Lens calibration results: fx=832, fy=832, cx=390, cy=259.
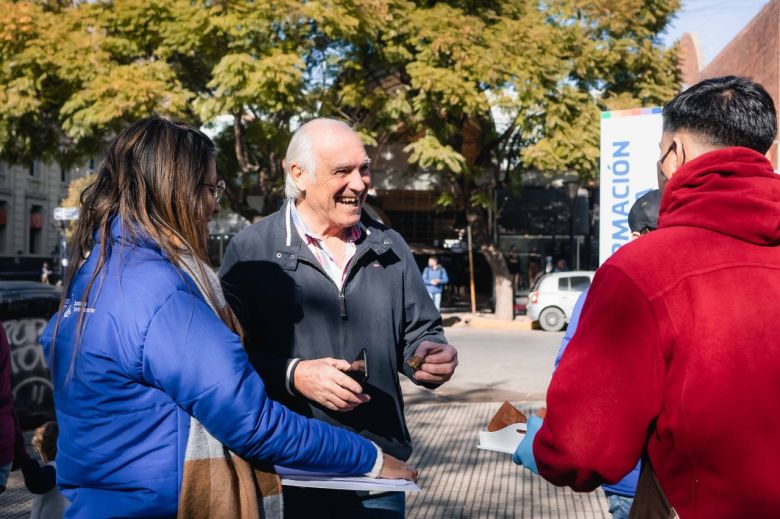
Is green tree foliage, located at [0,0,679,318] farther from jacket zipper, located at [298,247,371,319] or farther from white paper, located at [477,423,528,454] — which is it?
white paper, located at [477,423,528,454]

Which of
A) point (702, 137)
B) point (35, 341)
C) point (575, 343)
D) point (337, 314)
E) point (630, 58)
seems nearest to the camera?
point (575, 343)

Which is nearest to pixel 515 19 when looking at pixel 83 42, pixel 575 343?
pixel 83 42

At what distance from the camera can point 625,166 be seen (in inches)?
315

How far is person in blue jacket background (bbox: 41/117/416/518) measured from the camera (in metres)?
1.91

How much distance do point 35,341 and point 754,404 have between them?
737 centimetres

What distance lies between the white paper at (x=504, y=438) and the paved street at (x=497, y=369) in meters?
8.07

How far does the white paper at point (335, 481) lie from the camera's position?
212 centimetres

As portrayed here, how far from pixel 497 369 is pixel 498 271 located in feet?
31.0

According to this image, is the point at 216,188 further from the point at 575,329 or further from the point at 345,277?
the point at 575,329

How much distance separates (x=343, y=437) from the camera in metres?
2.15

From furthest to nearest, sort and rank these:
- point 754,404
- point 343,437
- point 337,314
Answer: point 337,314 → point 343,437 → point 754,404

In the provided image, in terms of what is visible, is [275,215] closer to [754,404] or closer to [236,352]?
[236,352]

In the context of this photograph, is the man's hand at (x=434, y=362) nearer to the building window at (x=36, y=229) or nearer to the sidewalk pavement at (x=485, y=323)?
the sidewalk pavement at (x=485, y=323)

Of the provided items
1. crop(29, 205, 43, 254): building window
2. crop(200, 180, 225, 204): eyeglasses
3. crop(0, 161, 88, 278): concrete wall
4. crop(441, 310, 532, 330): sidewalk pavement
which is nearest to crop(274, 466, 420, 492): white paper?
crop(200, 180, 225, 204): eyeglasses
